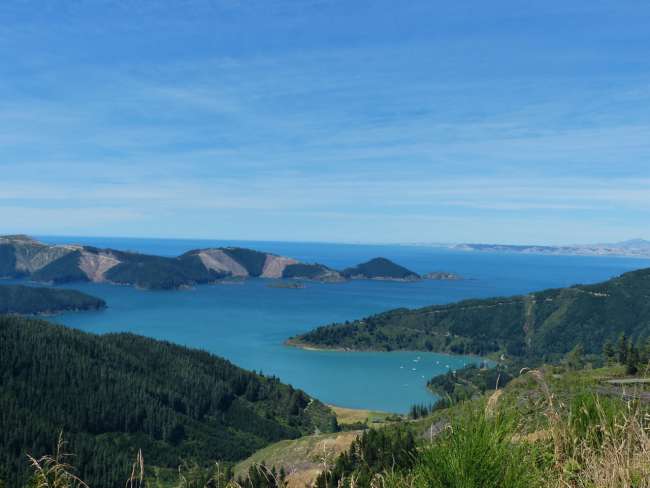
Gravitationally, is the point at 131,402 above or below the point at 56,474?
below

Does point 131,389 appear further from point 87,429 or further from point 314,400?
point 314,400

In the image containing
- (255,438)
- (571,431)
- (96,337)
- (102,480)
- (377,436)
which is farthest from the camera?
(96,337)

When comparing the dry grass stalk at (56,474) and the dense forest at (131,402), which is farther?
the dense forest at (131,402)

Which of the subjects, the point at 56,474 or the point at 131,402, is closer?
the point at 56,474

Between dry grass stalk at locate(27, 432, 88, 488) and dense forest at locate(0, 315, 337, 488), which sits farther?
dense forest at locate(0, 315, 337, 488)

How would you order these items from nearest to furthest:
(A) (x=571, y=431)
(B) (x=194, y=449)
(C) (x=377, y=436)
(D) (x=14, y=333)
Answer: (A) (x=571, y=431)
(C) (x=377, y=436)
(B) (x=194, y=449)
(D) (x=14, y=333)

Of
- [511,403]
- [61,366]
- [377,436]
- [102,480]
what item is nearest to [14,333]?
[61,366]

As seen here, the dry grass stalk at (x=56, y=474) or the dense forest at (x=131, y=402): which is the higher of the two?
the dry grass stalk at (x=56, y=474)

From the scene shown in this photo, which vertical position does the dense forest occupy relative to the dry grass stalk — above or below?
below
